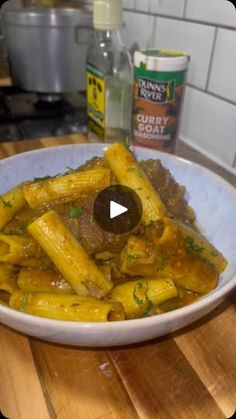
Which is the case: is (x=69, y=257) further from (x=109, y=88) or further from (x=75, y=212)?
(x=109, y=88)

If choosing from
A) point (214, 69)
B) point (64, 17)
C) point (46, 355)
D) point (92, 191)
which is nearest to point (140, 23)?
point (64, 17)

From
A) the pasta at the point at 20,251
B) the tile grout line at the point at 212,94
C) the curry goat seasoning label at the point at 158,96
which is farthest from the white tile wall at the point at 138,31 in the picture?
the pasta at the point at 20,251

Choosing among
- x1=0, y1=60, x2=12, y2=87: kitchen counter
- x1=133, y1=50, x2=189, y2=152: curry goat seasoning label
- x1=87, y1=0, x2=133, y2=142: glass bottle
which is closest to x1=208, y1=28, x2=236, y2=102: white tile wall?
Answer: x1=133, y1=50, x2=189, y2=152: curry goat seasoning label

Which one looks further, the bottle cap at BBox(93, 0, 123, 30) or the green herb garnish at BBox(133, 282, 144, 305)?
the bottle cap at BBox(93, 0, 123, 30)

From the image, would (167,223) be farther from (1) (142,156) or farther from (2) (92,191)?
(1) (142,156)

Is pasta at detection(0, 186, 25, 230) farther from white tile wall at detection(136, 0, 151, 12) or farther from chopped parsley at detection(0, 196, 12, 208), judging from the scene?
white tile wall at detection(136, 0, 151, 12)
